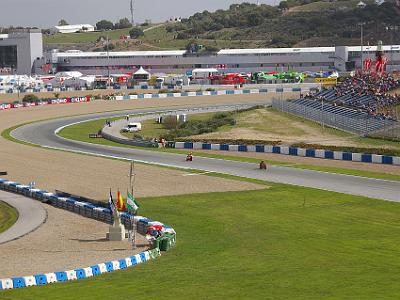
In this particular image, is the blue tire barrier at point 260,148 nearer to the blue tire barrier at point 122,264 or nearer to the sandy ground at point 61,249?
the sandy ground at point 61,249

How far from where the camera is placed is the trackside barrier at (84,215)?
29.9 meters

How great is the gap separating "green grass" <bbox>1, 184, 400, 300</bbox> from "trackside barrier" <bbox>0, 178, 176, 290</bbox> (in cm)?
43

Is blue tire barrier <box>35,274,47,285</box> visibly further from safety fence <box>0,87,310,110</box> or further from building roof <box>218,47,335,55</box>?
building roof <box>218,47,335,55</box>

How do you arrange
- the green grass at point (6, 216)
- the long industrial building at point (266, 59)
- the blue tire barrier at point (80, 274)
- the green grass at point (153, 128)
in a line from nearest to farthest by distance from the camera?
Result: the blue tire barrier at point (80, 274)
the green grass at point (6, 216)
the green grass at point (153, 128)
the long industrial building at point (266, 59)

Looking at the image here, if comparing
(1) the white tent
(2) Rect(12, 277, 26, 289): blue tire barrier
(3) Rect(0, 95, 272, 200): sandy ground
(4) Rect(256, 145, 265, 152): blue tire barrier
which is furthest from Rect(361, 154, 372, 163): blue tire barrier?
(1) the white tent

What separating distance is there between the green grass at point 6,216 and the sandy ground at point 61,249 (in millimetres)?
1851

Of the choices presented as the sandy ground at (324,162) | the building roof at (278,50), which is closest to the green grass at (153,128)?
the sandy ground at (324,162)

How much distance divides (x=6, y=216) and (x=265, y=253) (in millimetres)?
16185

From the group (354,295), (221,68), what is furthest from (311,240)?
(221,68)

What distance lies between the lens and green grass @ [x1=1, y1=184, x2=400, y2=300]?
28859mm

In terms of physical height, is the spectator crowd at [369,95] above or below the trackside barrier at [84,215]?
above

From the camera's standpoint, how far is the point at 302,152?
70250 millimetres

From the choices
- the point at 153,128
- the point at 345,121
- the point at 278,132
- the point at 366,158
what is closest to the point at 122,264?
the point at 366,158

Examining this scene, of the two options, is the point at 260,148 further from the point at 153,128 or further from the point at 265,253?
the point at 265,253
